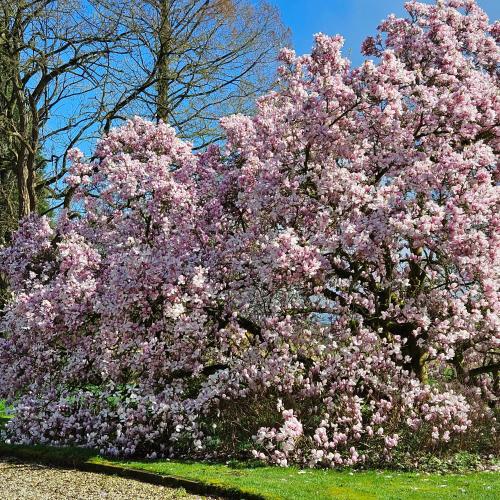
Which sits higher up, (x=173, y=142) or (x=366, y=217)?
(x=173, y=142)

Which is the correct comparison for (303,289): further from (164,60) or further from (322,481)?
(164,60)

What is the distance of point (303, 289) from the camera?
39.1ft

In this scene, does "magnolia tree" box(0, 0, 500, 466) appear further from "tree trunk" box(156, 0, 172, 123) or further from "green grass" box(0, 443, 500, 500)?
"tree trunk" box(156, 0, 172, 123)

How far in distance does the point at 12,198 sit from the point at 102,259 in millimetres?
19114

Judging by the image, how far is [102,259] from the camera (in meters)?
14.3

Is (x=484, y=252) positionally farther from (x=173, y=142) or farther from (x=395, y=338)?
(x=173, y=142)

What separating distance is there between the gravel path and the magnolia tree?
142 centimetres

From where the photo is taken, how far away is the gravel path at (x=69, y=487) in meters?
9.21

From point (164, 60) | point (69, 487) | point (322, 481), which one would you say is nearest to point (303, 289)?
point (322, 481)

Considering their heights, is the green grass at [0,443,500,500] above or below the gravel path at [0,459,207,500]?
above

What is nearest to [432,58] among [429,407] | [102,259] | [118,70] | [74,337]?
[429,407]

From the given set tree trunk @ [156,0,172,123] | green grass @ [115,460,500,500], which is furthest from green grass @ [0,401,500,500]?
tree trunk @ [156,0,172,123]

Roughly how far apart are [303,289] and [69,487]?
506 centimetres

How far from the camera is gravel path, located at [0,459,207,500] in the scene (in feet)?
30.2
